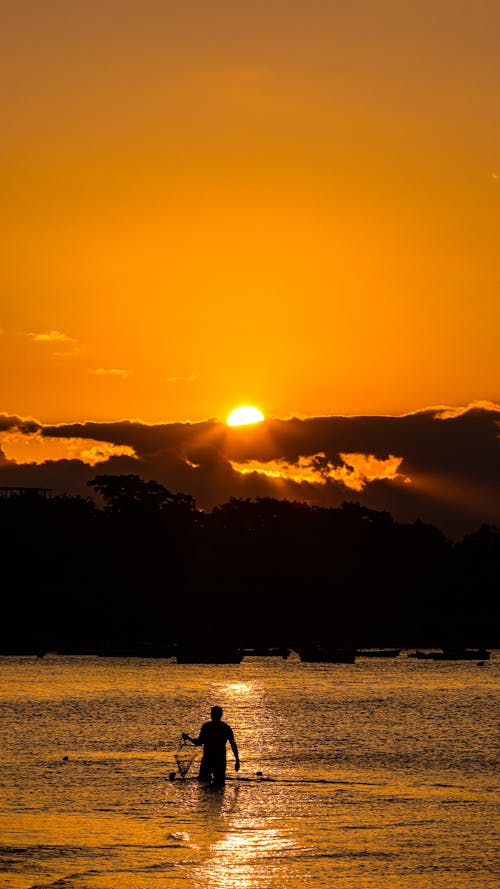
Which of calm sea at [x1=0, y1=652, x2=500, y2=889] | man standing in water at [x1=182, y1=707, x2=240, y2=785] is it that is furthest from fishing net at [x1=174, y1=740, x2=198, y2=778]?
man standing in water at [x1=182, y1=707, x2=240, y2=785]

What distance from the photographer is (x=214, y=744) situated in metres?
59.1

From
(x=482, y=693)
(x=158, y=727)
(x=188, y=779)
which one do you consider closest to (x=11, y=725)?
(x=158, y=727)

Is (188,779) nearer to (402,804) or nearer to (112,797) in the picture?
(112,797)

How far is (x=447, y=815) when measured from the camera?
58.5m

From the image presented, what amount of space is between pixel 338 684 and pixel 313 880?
132 meters

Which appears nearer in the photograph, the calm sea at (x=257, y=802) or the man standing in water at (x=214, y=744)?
the calm sea at (x=257, y=802)

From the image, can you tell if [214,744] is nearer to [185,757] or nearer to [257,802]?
[257,802]

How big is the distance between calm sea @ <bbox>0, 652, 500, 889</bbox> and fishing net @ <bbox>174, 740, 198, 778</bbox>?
1.00 meters

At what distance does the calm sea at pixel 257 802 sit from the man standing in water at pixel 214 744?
42.4 inches

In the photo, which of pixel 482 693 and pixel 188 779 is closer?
pixel 188 779

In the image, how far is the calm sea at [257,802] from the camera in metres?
45.6

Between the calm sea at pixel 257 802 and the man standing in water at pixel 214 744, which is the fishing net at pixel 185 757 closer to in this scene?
the calm sea at pixel 257 802

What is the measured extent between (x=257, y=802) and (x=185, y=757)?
19618mm

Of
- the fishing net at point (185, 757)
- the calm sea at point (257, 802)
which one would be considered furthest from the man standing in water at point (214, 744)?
the fishing net at point (185, 757)
